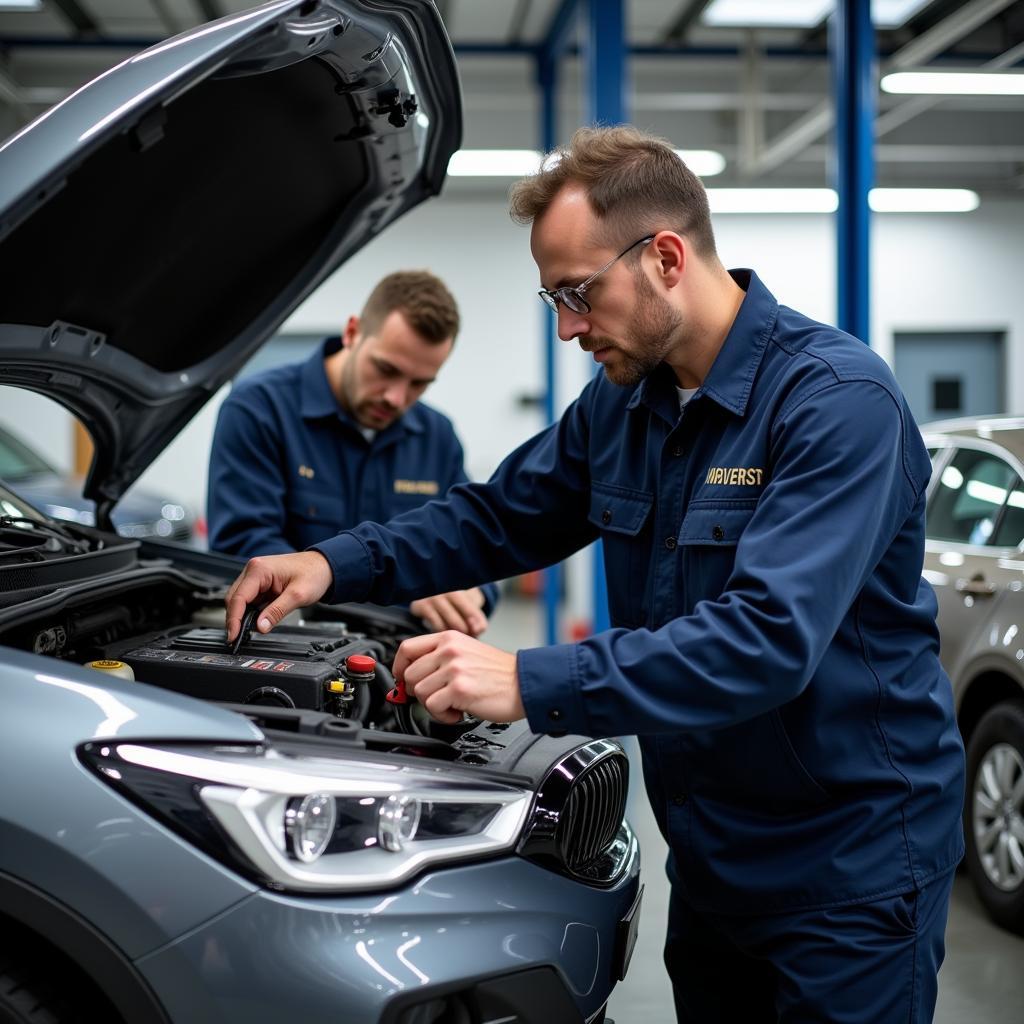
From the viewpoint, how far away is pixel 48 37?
8.45m

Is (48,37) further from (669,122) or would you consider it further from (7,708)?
(7,708)

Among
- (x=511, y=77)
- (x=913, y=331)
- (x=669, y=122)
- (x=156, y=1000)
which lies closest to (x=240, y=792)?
(x=156, y=1000)

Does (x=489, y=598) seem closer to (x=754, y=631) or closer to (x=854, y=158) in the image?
(x=754, y=631)

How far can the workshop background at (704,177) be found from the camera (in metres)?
8.19

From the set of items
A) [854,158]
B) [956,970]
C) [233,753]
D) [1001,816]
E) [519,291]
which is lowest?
[956,970]

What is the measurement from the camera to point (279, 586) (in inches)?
71.6

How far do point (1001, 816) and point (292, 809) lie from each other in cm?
261

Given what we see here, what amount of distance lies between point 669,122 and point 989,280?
4113 mm

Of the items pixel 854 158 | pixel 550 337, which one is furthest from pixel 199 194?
pixel 550 337

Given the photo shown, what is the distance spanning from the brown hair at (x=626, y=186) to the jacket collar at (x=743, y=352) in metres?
0.11

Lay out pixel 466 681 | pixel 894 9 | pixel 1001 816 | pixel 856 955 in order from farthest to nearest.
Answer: pixel 894 9
pixel 1001 816
pixel 856 955
pixel 466 681

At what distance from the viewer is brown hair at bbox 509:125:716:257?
1.54m

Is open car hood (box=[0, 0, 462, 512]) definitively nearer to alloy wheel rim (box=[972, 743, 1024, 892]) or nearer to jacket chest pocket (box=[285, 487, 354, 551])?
jacket chest pocket (box=[285, 487, 354, 551])

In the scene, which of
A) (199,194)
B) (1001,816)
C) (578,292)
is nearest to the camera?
(578,292)
